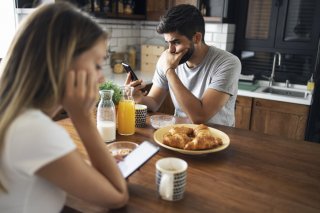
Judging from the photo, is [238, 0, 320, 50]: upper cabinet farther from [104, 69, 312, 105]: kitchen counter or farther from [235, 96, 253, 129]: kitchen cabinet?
[235, 96, 253, 129]: kitchen cabinet

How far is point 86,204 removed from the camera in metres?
0.81

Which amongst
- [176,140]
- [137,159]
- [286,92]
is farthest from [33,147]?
[286,92]

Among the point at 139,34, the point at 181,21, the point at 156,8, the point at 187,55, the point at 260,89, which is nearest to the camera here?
the point at 181,21

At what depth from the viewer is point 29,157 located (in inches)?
25.9

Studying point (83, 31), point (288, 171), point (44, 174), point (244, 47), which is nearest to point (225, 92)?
point (288, 171)

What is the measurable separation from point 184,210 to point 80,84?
43cm

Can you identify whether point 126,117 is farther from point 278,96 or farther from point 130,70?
point 278,96

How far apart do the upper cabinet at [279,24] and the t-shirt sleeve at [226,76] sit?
153 cm

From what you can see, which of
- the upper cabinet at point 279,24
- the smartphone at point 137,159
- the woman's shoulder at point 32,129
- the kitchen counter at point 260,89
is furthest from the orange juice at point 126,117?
the upper cabinet at point 279,24

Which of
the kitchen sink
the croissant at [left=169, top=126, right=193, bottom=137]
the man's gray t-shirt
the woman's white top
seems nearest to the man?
the man's gray t-shirt

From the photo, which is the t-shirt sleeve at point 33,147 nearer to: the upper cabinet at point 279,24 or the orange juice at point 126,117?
the orange juice at point 126,117

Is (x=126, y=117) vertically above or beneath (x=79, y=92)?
beneath

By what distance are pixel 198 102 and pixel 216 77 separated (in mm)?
234

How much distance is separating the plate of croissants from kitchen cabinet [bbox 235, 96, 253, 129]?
5.06 feet
